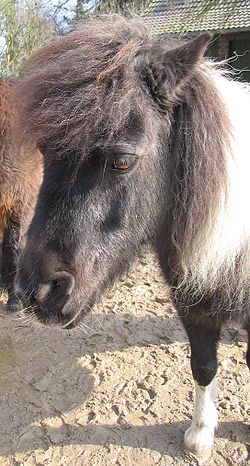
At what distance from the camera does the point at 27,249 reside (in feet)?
4.66

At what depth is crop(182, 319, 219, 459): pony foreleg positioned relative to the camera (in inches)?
87.6

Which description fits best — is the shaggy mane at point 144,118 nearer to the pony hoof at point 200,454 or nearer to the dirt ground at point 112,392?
the dirt ground at point 112,392

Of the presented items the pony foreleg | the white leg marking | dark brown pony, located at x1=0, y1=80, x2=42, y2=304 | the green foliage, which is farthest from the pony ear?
the green foliage

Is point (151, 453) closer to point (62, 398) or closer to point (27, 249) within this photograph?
point (62, 398)

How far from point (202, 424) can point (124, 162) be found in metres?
1.71

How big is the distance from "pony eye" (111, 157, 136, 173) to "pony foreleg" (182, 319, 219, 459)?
1112mm

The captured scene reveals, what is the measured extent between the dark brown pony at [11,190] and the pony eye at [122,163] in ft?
6.18

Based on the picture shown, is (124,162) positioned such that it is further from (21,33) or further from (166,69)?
(21,33)

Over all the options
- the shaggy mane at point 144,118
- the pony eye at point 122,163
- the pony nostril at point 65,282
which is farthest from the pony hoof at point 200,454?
the pony eye at point 122,163

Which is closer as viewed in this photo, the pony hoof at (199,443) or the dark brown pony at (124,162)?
the dark brown pony at (124,162)

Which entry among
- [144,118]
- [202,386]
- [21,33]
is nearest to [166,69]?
[144,118]

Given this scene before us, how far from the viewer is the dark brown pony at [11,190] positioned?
10.5 feet

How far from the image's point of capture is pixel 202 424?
7.54 ft

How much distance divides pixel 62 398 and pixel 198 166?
196 cm
